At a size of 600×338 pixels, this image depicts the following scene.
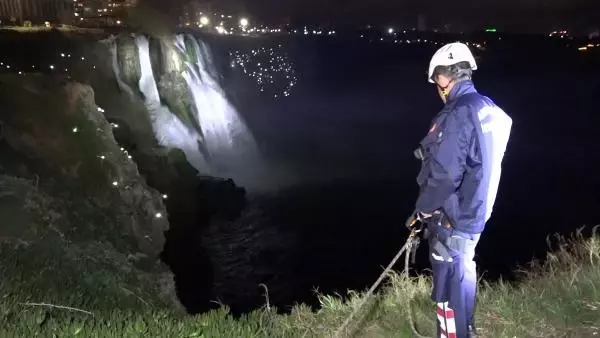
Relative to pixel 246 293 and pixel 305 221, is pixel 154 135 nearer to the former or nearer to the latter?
pixel 305 221

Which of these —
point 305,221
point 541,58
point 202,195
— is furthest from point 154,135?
point 541,58

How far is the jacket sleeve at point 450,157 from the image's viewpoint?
3.71 meters

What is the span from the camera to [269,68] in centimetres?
6788

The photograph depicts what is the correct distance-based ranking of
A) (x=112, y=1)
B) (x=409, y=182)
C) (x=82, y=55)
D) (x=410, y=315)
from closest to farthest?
1. (x=410, y=315)
2. (x=82, y=55)
3. (x=409, y=182)
4. (x=112, y=1)

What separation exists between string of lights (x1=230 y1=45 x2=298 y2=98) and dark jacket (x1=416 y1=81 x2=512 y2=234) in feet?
169

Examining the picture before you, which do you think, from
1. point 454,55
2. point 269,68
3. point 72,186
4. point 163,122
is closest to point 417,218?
point 454,55

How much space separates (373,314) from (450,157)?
2337mm

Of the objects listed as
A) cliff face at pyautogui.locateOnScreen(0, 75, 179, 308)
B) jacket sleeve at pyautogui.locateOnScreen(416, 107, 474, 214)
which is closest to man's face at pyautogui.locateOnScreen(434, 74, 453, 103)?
jacket sleeve at pyautogui.locateOnScreen(416, 107, 474, 214)

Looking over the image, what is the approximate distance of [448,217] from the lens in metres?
3.91

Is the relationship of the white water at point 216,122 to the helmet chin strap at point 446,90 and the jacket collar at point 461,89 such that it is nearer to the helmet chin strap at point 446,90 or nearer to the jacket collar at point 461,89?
the helmet chin strap at point 446,90

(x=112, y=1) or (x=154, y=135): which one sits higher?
(x=112, y=1)

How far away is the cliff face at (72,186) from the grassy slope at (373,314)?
16.2 feet

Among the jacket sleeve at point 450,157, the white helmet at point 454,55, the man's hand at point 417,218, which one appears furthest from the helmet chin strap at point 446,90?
the man's hand at point 417,218

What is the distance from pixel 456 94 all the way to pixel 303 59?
8347 cm
